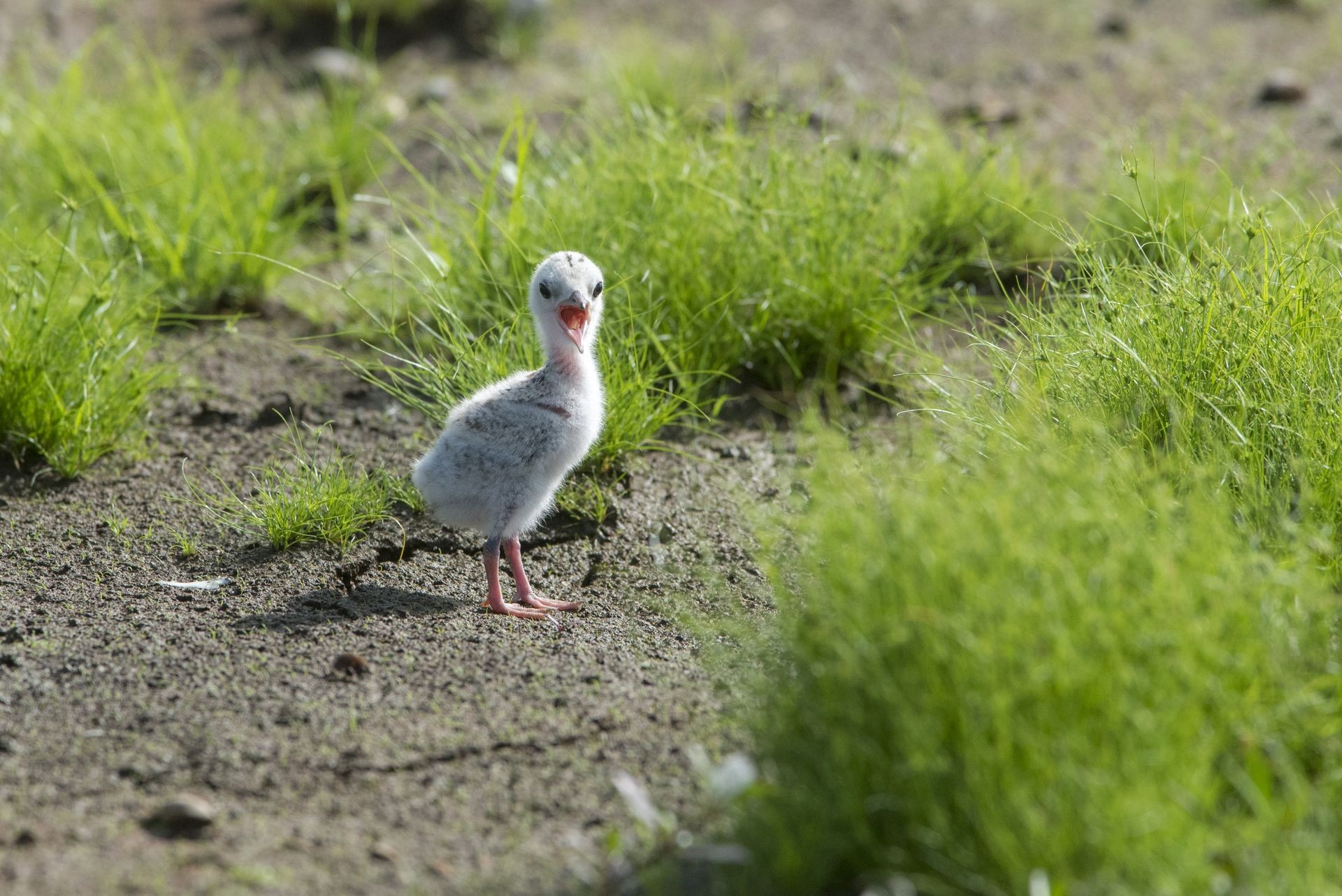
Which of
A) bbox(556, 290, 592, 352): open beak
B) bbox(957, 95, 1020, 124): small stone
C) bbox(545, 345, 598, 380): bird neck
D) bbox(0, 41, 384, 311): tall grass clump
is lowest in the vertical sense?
bbox(0, 41, 384, 311): tall grass clump

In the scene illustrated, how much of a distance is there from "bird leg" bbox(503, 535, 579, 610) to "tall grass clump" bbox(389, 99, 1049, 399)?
1.09 meters

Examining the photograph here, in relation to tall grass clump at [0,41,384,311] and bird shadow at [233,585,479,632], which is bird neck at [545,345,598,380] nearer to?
bird shadow at [233,585,479,632]

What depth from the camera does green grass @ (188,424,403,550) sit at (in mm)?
3988

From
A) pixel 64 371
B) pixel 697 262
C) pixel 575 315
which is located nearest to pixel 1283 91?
pixel 697 262

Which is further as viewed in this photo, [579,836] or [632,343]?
[632,343]

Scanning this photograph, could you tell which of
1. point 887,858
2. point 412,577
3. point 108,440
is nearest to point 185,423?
point 108,440

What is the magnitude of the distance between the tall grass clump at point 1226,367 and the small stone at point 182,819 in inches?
88.1

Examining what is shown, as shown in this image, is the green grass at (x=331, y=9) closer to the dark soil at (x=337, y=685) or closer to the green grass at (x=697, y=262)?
the green grass at (x=697, y=262)

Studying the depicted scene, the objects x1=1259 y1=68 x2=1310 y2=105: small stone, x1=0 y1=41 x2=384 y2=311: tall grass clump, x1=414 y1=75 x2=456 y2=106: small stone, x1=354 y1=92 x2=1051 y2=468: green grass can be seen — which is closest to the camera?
x1=354 y1=92 x2=1051 y2=468: green grass

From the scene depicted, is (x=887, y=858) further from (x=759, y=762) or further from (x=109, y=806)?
(x=109, y=806)

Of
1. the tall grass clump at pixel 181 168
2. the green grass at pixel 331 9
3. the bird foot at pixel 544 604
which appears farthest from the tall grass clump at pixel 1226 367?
the green grass at pixel 331 9

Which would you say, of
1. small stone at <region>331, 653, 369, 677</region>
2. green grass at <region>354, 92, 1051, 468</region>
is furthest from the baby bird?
green grass at <region>354, 92, 1051, 468</region>

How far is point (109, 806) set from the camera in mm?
2791

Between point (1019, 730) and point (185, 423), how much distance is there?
3.56 metres
